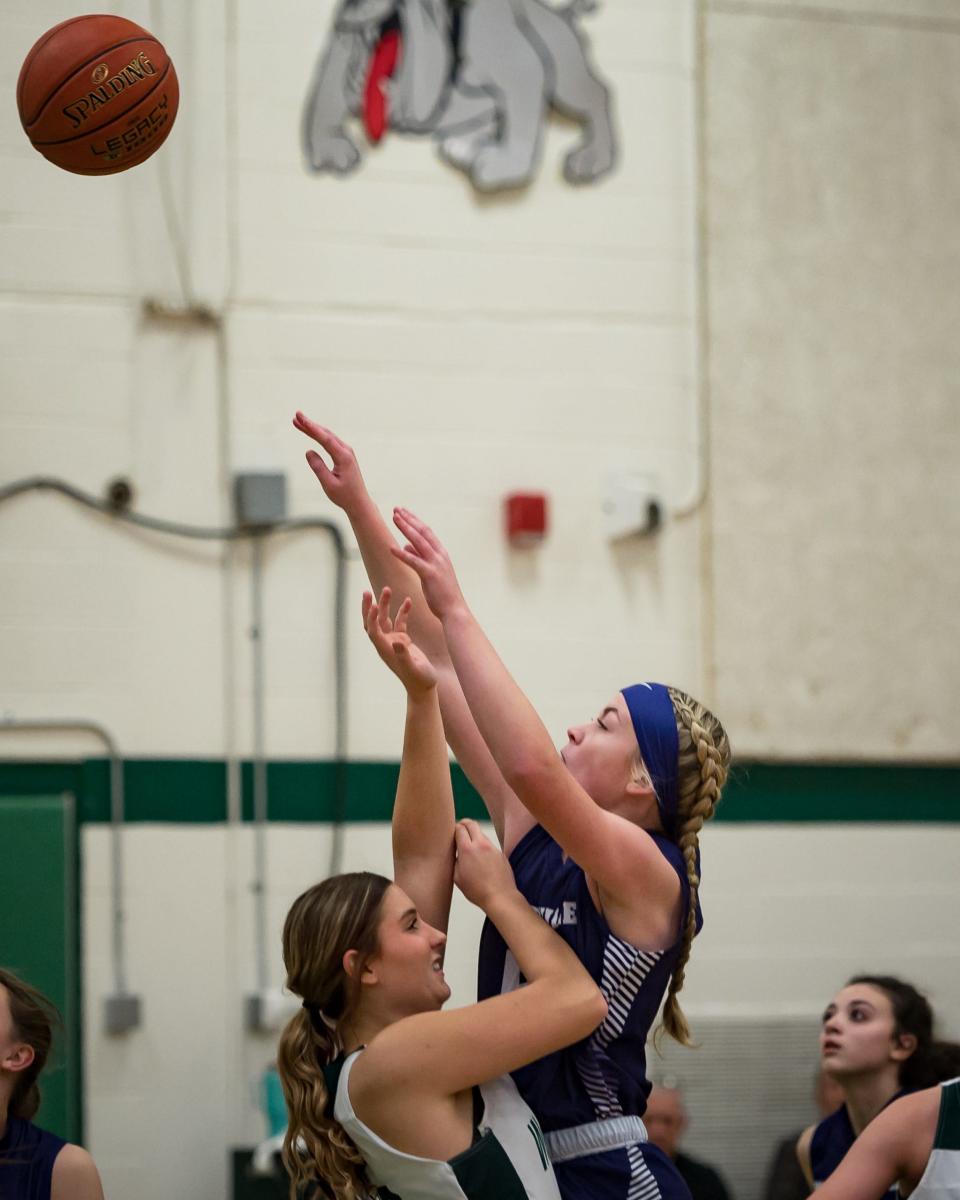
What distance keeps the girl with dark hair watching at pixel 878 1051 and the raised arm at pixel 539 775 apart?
1.45 metres

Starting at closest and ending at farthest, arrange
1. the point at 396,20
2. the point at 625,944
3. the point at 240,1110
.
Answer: the point at 625,944, the point at 240,1110, the point at 396,20

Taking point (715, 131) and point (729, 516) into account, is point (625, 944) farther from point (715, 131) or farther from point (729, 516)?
point (715, 131)

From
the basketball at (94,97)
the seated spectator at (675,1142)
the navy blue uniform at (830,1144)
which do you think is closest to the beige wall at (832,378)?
the seated spectator at (675,1142)

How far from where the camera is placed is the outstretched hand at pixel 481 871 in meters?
2.75

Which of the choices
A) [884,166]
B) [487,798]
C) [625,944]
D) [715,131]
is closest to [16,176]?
[715,131]

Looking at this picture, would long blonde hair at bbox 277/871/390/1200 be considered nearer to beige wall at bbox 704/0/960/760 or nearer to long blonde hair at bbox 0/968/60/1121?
long blonde hair at bbox 0/968/60/1121

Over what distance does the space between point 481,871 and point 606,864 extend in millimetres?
246

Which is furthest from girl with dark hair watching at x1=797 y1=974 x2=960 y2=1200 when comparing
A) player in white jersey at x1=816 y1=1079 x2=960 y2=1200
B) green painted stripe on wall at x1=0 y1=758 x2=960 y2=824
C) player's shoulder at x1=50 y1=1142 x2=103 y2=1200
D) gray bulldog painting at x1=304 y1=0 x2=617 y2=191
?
gray bulldog painting at x1=304 y1=0 x2=617 y2=191

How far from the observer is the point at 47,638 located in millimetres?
6406

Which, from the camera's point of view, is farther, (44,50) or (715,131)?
(715,131)

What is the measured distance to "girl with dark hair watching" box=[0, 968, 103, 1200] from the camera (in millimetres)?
3129

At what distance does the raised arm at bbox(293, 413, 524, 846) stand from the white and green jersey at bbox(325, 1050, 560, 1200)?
56 centimetres

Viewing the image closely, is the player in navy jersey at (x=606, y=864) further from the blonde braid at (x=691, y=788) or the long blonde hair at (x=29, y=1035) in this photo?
the long blonde hair at (x=29, y=1035)

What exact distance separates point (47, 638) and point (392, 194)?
2.31 metres
